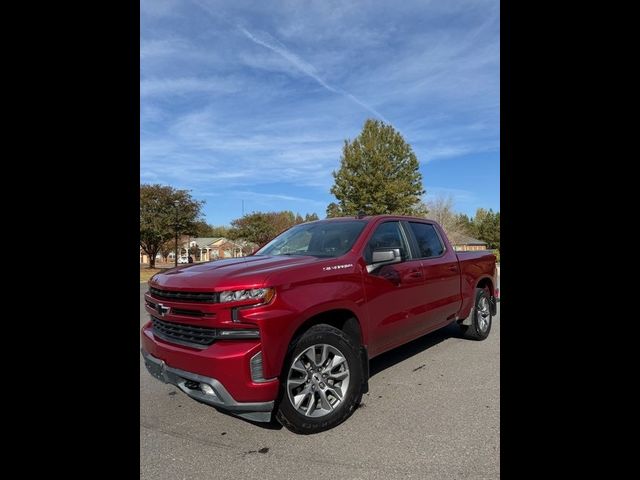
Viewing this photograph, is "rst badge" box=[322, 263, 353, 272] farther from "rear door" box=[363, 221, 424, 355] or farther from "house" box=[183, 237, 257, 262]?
"house" box=[183, 237, 257, 262]

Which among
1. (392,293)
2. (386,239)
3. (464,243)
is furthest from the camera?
(464,243)

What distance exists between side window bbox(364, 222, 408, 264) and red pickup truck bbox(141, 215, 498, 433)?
0.06ft

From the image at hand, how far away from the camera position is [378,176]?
143 ft

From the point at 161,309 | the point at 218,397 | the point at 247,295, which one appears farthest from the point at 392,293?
the point at 161,309

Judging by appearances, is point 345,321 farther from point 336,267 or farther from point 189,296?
point 189,296

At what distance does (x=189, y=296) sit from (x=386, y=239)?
7.29 feet

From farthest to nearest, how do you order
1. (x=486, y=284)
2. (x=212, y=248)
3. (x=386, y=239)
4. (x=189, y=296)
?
(x=212, y=248) < (x=486, y=284) < (x=386, y=239) < (x=189, y=296)

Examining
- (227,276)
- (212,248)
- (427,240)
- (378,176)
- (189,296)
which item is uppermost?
(378,176)

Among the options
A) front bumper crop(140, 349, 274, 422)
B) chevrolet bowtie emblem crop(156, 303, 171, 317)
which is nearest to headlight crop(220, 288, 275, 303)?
front bumper crop(140, 349, 274, 422)

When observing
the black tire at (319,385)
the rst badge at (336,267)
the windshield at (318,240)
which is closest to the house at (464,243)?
the windshield at (318,240)

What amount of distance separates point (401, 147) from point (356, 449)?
45278mm

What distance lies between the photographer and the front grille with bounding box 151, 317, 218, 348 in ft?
9.80
